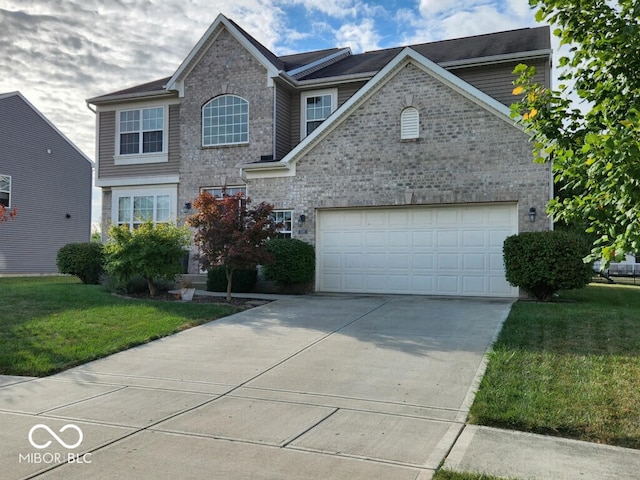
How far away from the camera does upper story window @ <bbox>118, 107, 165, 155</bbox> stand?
2044cm

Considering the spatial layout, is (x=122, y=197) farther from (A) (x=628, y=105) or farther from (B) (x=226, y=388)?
(A) (x=628, y=105)

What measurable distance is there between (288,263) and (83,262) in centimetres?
741

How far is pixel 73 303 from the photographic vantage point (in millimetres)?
12172

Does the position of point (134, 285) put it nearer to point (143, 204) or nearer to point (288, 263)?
point (288, 263)

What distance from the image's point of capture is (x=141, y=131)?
20.8m

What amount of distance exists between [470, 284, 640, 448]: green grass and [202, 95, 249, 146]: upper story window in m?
11.9

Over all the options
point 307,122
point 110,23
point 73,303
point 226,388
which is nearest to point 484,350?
point 226,388

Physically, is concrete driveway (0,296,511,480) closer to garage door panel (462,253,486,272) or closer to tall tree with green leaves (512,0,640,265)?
tall tree with green leaves (512,0,640,265)

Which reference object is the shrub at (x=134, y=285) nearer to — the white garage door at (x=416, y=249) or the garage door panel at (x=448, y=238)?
the white garage door at (x=416, y=249)

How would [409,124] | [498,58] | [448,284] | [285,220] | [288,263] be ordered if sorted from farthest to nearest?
[498,58]
[285,220]
[409,124]
[288,263]
[448,284]

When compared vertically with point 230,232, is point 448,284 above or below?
below

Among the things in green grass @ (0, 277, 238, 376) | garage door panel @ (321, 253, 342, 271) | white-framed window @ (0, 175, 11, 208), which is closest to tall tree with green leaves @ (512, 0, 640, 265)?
green grass @ (0, 277, 238, 376)

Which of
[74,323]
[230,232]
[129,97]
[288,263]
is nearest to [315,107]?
[288,263]

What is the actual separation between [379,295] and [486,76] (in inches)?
323
